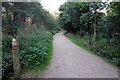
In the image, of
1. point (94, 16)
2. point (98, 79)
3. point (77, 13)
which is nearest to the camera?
point (98, 79)

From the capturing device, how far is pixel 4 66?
8.56ft

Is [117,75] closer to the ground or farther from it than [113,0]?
closer to the ground

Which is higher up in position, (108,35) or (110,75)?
(108,35)

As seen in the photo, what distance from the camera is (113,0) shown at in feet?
14.0

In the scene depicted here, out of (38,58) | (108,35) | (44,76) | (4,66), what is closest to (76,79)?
(44,76)

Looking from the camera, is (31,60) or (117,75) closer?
(117,75)

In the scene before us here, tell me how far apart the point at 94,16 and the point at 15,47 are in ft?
22.7

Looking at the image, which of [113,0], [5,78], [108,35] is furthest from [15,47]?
[108,35]

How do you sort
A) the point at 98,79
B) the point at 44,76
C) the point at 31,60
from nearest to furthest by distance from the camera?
the point at 98,79 → the point at 44,76 → the point at 31,60

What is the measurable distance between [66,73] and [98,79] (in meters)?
1.16

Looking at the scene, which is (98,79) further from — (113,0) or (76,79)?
(113,0)

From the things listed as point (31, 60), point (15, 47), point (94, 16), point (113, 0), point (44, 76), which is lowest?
point (44, 76)

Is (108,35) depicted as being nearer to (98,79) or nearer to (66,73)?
(98,79)

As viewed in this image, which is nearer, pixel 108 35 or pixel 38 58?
pixel 38 58
